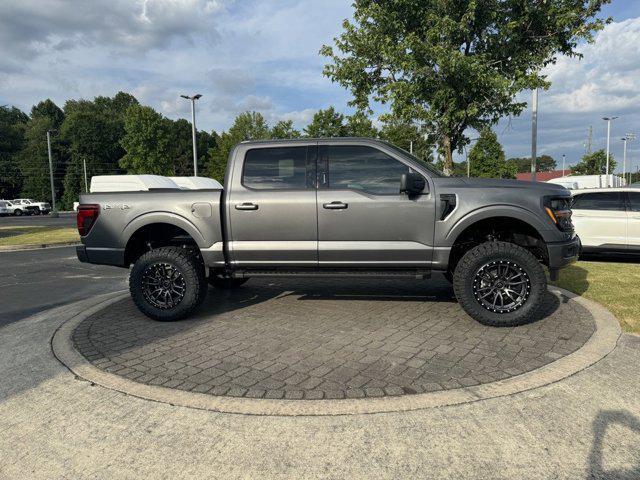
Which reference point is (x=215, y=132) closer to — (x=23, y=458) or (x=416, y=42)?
(x=416, y=42)

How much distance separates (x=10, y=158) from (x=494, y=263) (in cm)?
8991

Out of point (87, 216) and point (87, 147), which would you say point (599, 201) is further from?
point (87, 147)

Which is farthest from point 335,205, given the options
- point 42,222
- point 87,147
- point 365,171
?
point 87,147

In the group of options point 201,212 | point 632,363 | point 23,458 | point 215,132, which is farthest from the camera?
point 215,132

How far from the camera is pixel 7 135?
77.4m

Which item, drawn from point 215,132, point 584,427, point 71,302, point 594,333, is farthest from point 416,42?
point 215,132

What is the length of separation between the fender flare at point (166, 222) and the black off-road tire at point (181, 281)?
264 mm

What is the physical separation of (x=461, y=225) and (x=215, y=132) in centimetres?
9132

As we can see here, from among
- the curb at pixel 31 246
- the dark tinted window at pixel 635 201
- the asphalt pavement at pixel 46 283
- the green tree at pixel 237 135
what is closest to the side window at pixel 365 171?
the asphalt pavement at pixel 46 283

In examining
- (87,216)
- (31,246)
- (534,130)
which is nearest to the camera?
(87,216)

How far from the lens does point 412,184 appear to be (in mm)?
4711

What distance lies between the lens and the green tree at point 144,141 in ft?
166

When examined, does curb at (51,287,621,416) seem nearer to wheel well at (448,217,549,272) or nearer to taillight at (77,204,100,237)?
wheel well at (448,217,549,272)

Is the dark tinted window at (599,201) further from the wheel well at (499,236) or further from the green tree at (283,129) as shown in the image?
the green tree at (283,129)
